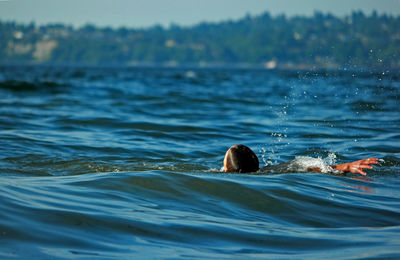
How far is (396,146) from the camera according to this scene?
12055 mm

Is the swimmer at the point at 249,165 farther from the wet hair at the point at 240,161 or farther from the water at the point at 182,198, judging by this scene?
the water at the point at 182,198

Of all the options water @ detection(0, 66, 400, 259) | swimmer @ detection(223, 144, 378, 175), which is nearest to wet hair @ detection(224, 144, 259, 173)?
swimmer @ detection(223, 144, 378, 175)

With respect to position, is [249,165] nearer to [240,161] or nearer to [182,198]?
[240,161]

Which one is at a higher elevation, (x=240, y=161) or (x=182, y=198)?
(x=240, y=161)

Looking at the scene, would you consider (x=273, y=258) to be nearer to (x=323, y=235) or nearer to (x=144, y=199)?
(x=323, y=235)

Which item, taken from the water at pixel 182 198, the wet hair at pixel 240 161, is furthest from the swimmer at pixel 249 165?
the water at pixel 182 198

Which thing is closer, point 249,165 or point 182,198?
point 182,198

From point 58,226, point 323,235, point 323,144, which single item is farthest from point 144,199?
point 323,144

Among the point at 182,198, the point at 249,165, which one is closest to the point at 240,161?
the point at 249,165

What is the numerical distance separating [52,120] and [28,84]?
1709 centimetres

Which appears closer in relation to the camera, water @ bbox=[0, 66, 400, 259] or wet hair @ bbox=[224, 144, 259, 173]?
water @ bbox=[0, 66, 400, 259]

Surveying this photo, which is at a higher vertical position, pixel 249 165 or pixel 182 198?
pixel 249 165

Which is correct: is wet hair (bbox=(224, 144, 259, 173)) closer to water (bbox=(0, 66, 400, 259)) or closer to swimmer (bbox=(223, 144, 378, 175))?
swimmer (bbox=(223, 144, 378, 175))

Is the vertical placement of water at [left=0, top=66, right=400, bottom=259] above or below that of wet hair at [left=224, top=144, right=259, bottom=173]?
below
